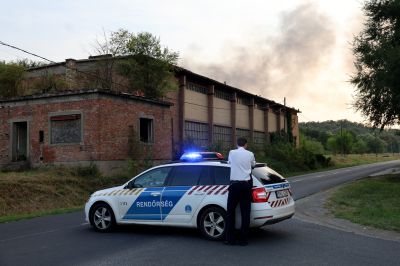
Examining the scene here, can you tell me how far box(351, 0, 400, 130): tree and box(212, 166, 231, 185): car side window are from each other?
14.7 meters

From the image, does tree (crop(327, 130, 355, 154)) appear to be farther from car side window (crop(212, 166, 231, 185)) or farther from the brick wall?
car side window (crop(212, 166, 231, 185))

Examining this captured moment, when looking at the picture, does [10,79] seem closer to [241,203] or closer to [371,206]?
[371,206]

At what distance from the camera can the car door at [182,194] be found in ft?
30.9

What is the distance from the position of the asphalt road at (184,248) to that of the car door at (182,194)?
44 centimetres

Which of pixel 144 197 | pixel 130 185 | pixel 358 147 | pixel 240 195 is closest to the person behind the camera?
pixel 240 195

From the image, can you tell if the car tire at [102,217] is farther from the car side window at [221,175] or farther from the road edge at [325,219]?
the road edge at [325,219]

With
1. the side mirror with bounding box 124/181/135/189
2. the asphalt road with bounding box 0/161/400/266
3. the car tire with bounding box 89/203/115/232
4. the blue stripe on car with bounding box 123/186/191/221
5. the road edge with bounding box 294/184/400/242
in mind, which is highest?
the side mirror with bounding box 124/181/135/189

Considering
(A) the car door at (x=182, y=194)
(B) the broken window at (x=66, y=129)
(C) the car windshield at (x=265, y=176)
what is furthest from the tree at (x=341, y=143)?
(A) the car door at (x=182, y=194)

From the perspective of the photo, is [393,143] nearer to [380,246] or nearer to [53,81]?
[53,81]

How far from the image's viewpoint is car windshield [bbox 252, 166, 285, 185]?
925 centimetres

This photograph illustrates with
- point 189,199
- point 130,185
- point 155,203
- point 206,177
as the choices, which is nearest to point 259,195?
point 206,177

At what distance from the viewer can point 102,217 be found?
34.4 ft

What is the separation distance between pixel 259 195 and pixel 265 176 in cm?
57

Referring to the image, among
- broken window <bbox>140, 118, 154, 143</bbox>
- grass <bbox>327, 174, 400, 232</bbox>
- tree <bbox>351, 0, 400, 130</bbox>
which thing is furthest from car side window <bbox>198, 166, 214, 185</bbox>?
broken window <bbox>140, 118, 154, 143</bbox>
